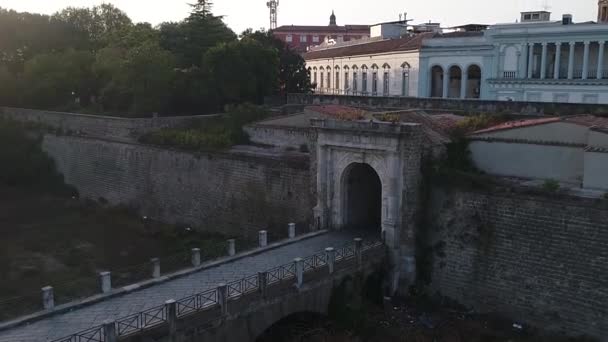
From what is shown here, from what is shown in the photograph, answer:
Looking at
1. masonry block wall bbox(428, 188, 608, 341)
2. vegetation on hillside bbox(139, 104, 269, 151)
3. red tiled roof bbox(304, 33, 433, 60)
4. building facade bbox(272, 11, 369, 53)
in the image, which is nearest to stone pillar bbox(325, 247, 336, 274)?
masonry block wall bbox(428, 188, 608, 341)

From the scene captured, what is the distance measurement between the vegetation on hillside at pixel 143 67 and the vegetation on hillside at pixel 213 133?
12.0 feet

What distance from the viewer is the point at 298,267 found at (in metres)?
16.8

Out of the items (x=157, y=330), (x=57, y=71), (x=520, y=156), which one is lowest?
(x=157, y=330)

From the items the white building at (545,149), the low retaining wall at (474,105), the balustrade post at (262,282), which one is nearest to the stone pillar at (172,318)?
the balustrade post at (262,282)

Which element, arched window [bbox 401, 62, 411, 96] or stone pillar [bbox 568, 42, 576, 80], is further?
arched window [bbox 401, 62, 411, 96]

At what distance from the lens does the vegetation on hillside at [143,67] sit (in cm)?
3834

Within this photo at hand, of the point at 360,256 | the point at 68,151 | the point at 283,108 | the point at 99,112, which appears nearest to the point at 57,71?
the point at 99,112

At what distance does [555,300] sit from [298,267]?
7578 millimetres

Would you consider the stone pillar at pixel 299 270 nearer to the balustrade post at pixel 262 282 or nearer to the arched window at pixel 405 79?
the balustrade post at pixel 262 282

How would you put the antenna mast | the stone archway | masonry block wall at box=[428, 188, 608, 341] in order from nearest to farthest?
masonry block wall at box=[428, 188, 608, 341] → the stone archway → the antenna mast

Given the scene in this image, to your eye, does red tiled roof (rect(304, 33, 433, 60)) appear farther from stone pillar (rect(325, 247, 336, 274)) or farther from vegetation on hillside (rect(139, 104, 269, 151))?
stone pillar (rect(325, 247, 336, 274))

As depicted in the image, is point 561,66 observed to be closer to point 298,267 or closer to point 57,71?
point 298,267

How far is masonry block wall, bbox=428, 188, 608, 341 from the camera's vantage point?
17.5 metres

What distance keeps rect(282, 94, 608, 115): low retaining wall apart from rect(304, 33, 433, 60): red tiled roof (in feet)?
33.5
